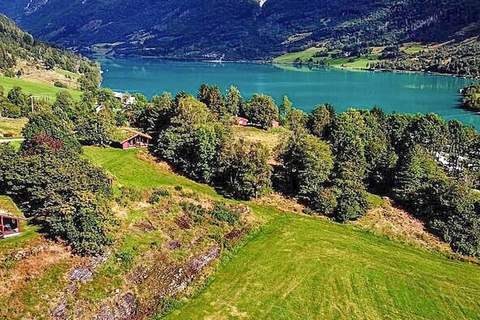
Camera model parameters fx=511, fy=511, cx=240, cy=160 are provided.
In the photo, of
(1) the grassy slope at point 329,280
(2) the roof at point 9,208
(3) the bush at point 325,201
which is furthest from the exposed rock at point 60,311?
(3) the bush at point 325,201

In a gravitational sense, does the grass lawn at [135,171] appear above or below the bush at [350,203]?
above

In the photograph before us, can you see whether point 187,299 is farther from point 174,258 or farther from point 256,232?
point 256,232

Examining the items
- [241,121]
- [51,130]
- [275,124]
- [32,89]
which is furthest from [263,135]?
[32,89]

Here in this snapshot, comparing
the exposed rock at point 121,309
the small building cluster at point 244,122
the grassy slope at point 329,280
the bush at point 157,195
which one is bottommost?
the grassy slope at point 329,280

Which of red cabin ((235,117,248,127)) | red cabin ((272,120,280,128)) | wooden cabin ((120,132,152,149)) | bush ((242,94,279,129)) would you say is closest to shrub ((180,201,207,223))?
wooden cabin ((120,132,152,149))

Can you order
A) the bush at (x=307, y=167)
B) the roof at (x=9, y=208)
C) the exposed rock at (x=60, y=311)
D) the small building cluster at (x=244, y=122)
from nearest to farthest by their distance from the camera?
the exposed rock at (x=60, y=311)
the roof at (x=9, y=208)
the bush at (x=307, y=167)
the small building cluster at (x=244, y=122)

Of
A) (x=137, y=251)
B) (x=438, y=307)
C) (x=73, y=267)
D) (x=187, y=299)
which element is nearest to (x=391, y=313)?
(x=438, y=307)

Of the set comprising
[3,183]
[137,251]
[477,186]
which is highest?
[3,183]

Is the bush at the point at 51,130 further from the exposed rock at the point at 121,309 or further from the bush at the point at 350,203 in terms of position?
the bush at the point at 350,203

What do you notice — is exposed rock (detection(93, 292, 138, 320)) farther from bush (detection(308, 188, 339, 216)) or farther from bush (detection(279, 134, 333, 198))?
bush (detection(279, 134, 333, 198))
